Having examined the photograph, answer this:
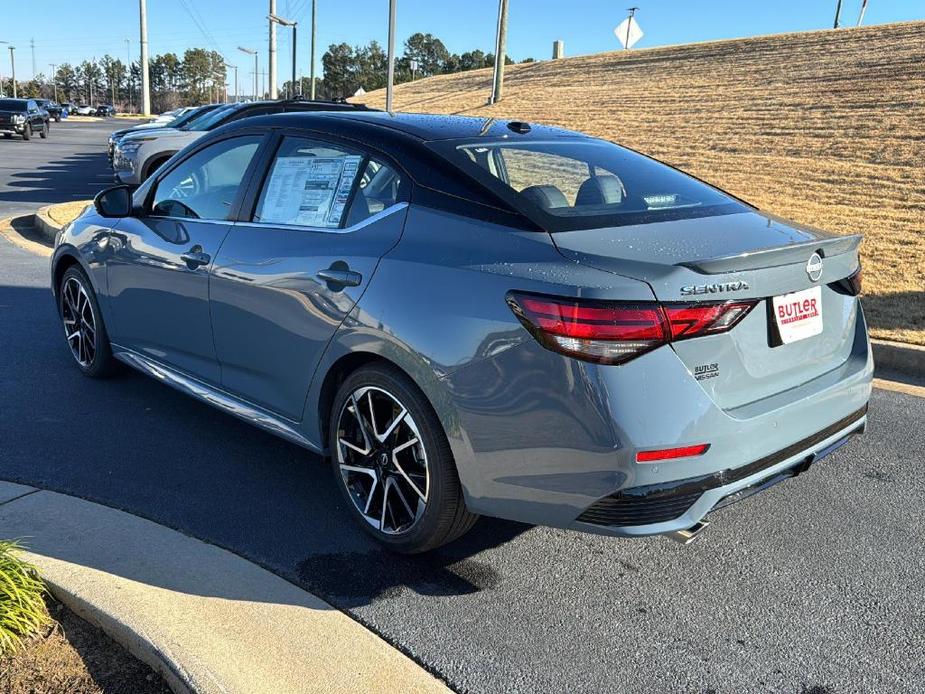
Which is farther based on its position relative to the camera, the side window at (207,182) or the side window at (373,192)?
the side window at (207,182)

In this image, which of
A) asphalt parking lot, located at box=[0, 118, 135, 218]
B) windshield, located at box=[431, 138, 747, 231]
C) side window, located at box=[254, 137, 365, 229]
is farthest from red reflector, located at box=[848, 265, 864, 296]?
asphalt parking lot, located at box=[0, 118, 135, 218]

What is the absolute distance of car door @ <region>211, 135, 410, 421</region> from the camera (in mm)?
3215

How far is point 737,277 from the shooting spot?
2600mm

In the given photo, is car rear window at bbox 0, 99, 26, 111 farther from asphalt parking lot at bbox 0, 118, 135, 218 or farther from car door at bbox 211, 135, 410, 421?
car door at bbox 211, 135, 410, 421

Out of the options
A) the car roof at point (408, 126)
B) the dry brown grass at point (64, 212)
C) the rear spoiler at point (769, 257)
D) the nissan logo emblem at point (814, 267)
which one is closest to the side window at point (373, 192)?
the car roof at point (408, 126)

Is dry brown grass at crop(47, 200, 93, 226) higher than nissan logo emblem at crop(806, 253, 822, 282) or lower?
lower

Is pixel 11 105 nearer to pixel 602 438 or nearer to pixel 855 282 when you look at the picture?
pixel 855 282

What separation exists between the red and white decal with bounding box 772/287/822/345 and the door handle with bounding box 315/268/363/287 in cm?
148

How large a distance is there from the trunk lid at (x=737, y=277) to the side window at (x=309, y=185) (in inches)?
42.6

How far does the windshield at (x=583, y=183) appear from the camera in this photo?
3037 millimetres

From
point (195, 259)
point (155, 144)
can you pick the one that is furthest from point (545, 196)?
point (155, 144)

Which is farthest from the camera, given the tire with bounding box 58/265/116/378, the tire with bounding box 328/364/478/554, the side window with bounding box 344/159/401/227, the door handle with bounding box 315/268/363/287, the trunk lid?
the tire with bounding box 58/265/116/378

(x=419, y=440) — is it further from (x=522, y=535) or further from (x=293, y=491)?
(x=293, y=491)

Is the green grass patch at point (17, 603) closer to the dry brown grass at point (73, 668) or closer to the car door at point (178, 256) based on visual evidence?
the dry brown grass at point (73, 668)
